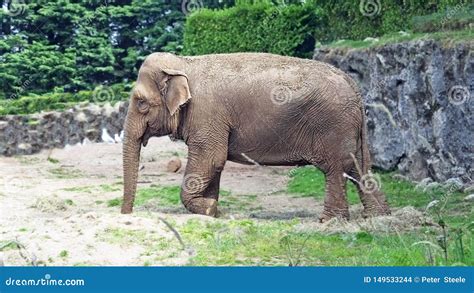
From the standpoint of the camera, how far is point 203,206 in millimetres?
11742

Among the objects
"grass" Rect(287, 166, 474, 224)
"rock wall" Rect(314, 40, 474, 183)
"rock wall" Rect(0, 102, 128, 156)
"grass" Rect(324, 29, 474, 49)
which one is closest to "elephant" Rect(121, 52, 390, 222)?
"rock wall" Rect(314, 40, 474, 183)

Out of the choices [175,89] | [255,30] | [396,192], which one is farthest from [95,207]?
[255,30]

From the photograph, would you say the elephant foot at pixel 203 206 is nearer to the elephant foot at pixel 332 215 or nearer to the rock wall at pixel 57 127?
the elephant foot at pixel 332 215

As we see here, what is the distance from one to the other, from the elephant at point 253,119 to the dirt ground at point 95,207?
0.51m

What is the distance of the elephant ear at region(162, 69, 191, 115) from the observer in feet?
38.6

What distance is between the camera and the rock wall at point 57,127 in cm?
2414

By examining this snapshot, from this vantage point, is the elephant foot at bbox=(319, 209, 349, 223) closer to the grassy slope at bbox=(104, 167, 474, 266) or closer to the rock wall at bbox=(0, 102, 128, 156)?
the grassy slope at bbox=(104, 167, 474, 266)

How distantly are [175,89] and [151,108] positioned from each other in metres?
0.46

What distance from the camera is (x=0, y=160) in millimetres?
22594

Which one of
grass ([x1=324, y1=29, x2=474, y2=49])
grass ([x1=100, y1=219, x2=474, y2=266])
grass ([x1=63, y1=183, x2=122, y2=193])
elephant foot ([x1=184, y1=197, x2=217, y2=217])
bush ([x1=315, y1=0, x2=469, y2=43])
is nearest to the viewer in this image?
grass ([x1=100, y1=219, x2=474, y2=266])

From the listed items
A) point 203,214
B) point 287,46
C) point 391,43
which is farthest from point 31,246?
point 287,46

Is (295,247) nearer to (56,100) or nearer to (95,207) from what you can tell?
(95,207)

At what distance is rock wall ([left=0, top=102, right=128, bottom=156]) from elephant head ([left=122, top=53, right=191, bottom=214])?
12620 mm

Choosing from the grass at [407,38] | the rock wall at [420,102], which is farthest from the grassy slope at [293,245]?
the grass at [407,38]
